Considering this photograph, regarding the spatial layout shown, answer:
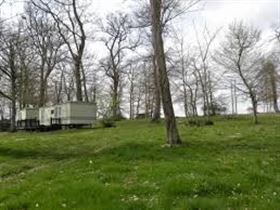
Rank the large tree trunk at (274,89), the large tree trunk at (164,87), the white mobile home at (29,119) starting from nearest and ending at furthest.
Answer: the large tree trunk at (164,87) → the white mobile home at (29,119) → the large tree trunk at (274,89)

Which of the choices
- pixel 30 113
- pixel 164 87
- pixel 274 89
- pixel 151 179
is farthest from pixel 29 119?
pixel 151 179

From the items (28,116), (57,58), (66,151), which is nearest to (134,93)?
(57,58)

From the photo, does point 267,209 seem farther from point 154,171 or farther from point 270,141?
point 270,141

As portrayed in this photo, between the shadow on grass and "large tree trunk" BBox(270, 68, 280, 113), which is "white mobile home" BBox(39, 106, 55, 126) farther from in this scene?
"large tree trunk" BBox(270, 68, 280, 113)

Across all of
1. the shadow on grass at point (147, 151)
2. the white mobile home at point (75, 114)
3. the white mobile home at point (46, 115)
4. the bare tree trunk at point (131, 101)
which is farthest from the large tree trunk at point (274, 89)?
the shadow on grass at point (147, 151)

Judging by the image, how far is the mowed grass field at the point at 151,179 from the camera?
10734 mm

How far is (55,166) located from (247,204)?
8863mm

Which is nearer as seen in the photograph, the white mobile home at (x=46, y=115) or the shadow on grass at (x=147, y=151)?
the shadow on grass at (x=147, y=151)

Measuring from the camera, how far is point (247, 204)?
Result: 10.2 m

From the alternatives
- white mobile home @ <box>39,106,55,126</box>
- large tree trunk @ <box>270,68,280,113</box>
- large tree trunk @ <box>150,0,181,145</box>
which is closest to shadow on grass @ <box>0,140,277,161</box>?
large tree trunk @ <box>150,0,181,145</box>

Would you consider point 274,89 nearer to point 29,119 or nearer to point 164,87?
point 29,119

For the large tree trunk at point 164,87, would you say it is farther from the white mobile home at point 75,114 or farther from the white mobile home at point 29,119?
the white mobile home at point 29,119

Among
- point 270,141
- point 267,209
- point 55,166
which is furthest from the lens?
point 270,141

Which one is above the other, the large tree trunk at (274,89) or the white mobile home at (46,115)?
the large tree trunk at (274,89)
